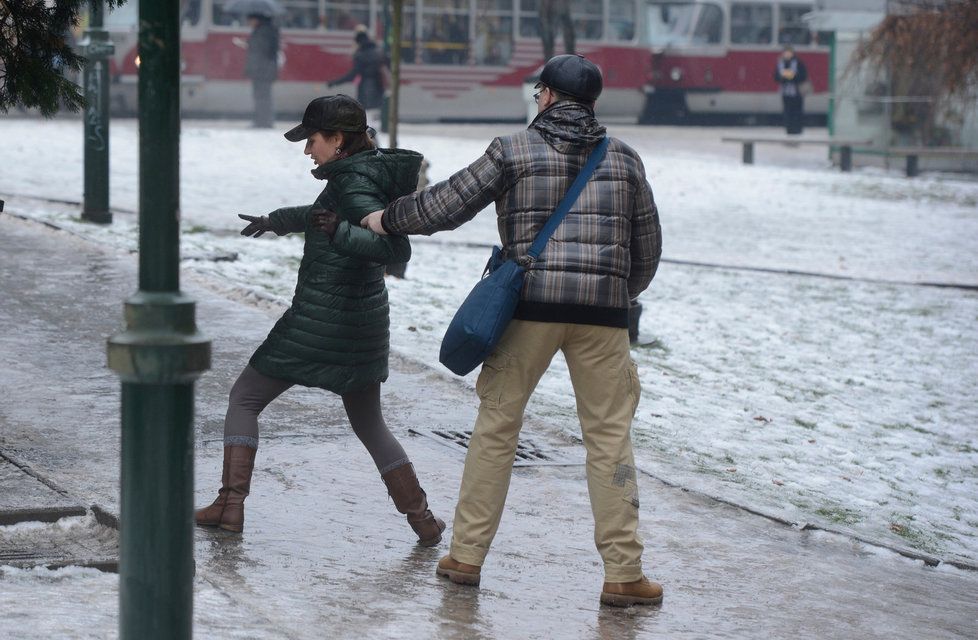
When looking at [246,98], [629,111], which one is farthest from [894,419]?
[629,111]

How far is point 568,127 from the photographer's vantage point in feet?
16.3

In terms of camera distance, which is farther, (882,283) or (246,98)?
(246,98)

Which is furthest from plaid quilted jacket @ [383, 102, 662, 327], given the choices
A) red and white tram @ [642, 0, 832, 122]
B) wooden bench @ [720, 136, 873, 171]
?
red and white tram @ [642, 0, 832, 122]

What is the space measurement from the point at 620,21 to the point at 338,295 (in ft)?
97.6

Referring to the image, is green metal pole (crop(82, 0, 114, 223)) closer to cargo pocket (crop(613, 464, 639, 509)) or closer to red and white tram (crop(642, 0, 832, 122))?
cargo pocket (crop(613, 464, 639, 509))

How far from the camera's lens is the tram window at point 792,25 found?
35531 mm

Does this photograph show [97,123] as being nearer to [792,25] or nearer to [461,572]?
[461,572]

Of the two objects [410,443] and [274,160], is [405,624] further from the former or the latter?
[274,160]

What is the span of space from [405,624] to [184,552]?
4.70 ft

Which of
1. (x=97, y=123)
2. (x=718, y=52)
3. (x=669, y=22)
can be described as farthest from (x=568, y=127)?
(x=669, y=22)

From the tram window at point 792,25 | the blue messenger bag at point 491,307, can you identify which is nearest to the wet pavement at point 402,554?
the blue messenger bag at point 491,307

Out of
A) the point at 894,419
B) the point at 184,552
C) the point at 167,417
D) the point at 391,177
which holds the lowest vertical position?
the point at 894,419

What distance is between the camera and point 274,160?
2144 centimetres

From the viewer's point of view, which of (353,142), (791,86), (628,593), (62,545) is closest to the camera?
(628,593)
